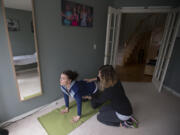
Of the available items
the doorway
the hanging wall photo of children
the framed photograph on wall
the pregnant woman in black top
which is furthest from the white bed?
the doorway

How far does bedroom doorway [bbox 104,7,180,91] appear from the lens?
2473 millimetres

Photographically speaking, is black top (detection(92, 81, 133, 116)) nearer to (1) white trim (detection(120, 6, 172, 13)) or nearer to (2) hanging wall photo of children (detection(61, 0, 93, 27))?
(2) hanging wall photo of children (detection(61, 0, 93, 27))

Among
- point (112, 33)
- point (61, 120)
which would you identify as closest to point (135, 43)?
point (112, 33)

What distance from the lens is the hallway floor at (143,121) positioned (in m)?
1.54

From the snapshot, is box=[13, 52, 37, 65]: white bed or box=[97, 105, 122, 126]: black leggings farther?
box=[97, 105, 122, 126]: black leggings

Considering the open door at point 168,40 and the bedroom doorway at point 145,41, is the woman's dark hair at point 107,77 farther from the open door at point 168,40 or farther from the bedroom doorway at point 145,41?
the open door at point 168,40

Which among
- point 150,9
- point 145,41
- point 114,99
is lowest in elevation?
point 114,99

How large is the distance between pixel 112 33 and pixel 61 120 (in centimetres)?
222

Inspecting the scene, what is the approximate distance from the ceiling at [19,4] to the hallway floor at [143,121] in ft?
5.35

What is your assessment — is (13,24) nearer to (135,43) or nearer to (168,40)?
(168,40)

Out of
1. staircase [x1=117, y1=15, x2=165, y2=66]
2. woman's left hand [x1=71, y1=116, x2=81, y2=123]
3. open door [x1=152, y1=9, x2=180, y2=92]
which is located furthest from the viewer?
staircase [x1=117, y1=15, x2=165, y2=66]

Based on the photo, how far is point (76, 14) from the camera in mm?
1985

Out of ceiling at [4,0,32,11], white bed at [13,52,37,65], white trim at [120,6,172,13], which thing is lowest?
white bed at [13,52,37,65]

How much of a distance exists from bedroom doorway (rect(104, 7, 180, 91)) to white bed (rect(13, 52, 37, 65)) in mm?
1640
